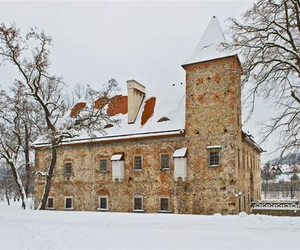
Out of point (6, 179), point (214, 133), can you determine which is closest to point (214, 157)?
point (214, 133)

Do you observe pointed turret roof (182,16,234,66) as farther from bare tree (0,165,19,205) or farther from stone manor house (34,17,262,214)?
bare tree (0,165,19,205)

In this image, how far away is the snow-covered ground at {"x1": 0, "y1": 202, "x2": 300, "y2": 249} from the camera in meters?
8.71

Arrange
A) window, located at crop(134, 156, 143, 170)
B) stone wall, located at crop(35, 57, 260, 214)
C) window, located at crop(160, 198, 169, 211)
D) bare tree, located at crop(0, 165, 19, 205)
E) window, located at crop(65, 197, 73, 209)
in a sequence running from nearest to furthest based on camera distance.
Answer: stone wall, located at crop(35, 57, 260, 214)
window, located at crop(160, 198, 169, 211)
window, located at crop(134, 156, 143, 170)
window, located at crop(65, 197, 73, 209)
bare tree, located at crop(0, 165, 19, 205)

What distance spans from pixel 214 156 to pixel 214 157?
7 cm

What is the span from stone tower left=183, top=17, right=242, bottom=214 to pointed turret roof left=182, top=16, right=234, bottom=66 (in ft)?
0.25

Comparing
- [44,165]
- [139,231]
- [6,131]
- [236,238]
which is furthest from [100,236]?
[44,165]

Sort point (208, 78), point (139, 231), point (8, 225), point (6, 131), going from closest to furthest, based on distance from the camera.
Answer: point (139, 231) → point (8, 225) → point (208, 78) → point (6, 131)

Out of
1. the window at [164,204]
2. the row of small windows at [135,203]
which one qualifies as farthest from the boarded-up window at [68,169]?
the window at [164,204]

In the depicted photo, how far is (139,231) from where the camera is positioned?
10703mm

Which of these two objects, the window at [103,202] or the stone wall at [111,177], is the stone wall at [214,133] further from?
the window at [103,202]

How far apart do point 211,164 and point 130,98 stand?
8948 millimetres

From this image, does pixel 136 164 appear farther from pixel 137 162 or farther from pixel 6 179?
pixel 6 179

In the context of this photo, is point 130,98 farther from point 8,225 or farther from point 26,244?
point 26,244

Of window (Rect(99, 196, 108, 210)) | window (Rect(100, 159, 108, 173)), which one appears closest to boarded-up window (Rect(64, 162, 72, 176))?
window (Rect(100, 159, 108, 173))
